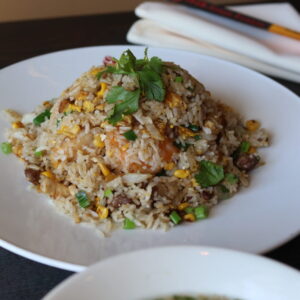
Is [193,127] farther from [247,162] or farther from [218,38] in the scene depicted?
[218,38]

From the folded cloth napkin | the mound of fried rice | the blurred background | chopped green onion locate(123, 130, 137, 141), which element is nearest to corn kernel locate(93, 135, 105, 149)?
the mound of fried rice

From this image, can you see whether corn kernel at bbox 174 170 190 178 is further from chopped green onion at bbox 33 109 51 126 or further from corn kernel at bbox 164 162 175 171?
chopped green onion at bbox 33 109 51 126

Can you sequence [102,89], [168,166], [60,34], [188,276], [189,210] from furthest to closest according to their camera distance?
[60,34], [102,89], [168,166], [189,210], [188,276]

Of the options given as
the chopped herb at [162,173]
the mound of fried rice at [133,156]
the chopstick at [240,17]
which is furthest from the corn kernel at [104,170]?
the chopstick at [240,17]

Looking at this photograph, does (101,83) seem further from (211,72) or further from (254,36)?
(254,36)

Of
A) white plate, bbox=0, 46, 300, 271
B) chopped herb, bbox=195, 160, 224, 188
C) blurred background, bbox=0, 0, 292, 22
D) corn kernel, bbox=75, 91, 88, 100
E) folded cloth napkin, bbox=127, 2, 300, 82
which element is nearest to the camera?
white plate, bbox=0, 46, 300, 271

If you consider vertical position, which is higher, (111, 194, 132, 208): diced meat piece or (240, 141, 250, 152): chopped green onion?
(240, 141, 250, 152): chopped green onion

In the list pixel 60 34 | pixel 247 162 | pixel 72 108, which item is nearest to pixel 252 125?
pixel 247 162
